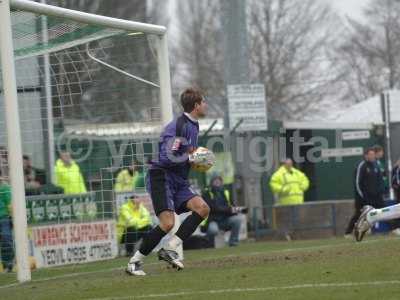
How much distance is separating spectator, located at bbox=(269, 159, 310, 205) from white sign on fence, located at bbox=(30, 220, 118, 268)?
247 inches

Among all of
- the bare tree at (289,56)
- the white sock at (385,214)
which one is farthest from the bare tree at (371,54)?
the white sock at (385,214)

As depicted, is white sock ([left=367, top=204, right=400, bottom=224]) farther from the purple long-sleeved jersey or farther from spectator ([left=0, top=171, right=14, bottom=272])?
spectator ([left=0, top=171, right=14, bottom=272])

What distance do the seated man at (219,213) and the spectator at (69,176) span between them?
2628 millimetres

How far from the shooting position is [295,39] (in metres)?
46.4

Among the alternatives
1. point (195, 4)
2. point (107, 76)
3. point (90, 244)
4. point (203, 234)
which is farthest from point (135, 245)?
point (195, 4)

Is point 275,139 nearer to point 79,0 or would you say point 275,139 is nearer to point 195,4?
point 79,0

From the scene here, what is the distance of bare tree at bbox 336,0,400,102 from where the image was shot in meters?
48.5

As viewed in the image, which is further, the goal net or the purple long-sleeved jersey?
the goal net

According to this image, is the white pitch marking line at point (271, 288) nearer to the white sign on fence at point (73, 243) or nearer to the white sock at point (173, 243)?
the white sock at point (173, 243)

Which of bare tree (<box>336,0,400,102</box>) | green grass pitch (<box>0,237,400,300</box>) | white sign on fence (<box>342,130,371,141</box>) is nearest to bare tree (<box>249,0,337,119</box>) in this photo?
bare tree (<box>336,0,400,102</box>)

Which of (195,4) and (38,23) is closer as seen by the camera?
(38,23)

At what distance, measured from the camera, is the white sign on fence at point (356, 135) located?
27.6 m

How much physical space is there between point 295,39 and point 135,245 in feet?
96.0

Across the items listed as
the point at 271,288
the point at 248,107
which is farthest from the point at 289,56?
the point at 271,288
